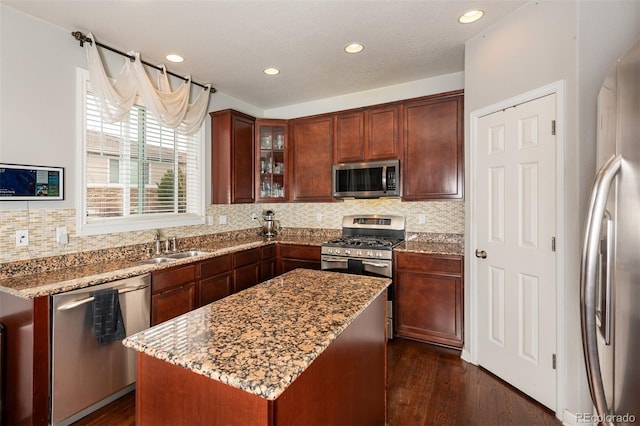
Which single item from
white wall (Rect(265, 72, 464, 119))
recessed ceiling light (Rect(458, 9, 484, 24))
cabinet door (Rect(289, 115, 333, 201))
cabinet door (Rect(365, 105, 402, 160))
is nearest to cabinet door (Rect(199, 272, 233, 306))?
cabinet door (Rect(289, 115, 333, 201))

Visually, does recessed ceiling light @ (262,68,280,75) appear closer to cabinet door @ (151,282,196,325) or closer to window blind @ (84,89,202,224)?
window blind @ (84,89,202,224)

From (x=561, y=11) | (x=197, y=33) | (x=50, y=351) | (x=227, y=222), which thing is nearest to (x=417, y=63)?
(x=561, y=11)

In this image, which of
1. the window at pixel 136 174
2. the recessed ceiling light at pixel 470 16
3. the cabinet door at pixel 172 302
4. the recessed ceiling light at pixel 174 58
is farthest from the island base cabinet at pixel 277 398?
the recessed ceiling light at pixel 174 58

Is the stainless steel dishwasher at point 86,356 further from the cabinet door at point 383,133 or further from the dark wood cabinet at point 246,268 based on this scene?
the cabinet door at point 383,133

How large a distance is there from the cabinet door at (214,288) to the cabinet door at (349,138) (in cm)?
186

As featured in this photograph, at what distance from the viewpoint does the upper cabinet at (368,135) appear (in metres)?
3.43

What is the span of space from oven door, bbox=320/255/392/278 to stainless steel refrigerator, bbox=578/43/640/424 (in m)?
2.09

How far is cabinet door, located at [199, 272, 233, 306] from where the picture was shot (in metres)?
2.87

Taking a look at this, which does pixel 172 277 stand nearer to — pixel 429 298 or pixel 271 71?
pixel 271 71

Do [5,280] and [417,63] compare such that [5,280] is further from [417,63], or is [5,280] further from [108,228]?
[417,63]

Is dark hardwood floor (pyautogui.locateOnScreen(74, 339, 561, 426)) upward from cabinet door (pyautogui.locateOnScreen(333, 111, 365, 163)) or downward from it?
downward

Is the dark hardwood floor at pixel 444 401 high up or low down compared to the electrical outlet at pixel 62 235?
down

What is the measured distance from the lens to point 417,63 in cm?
308

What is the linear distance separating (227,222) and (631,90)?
3.69 meters
